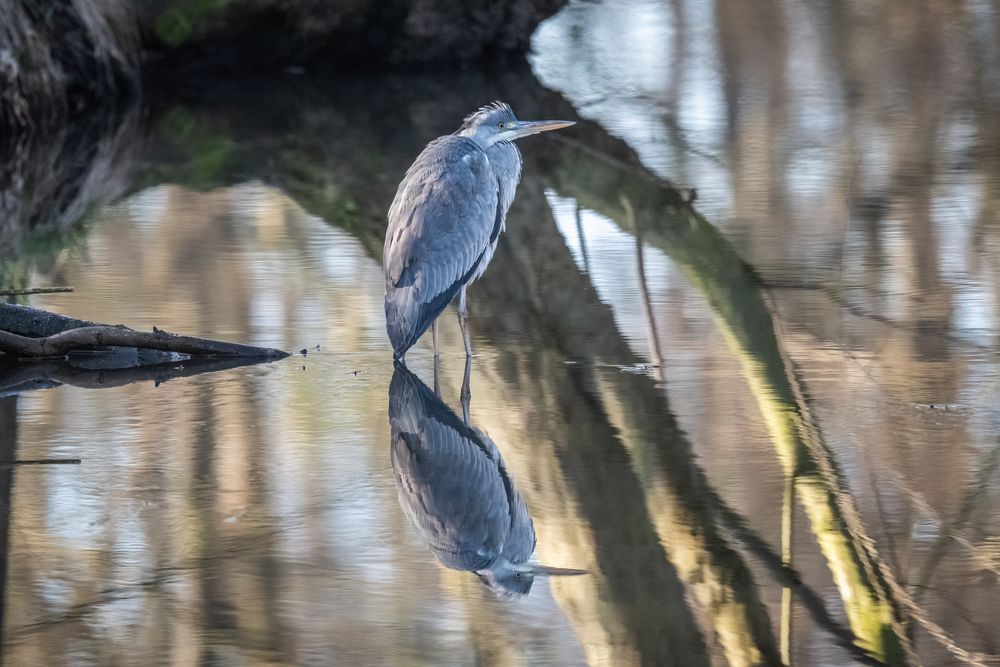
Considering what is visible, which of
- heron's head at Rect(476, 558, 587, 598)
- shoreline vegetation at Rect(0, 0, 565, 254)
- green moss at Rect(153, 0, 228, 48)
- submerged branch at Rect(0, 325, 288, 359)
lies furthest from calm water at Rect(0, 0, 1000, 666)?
green moss at Rect(153, 0, 228, 48)

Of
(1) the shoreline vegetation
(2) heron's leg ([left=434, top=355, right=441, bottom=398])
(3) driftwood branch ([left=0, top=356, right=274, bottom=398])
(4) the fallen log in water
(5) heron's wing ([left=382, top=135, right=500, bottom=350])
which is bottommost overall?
(1) the shoreline vegetation

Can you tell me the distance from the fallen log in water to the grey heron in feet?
2.17

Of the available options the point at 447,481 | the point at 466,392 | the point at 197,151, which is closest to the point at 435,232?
the point at 466,392

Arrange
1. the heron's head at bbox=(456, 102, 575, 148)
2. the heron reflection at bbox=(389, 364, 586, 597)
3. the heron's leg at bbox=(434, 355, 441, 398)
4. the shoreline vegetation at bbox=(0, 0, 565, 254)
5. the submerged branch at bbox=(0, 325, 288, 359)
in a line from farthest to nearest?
the shoreline vegetation at bbox=(0, 0, 565, 254)
the heron's head at bbox=(456, 102, 575, 148)
the submerged branch at bbox=(0, 325, 288, 359)
the heron's leg at bbox=(434, 355, 441, 398)
the heron reflection at bbox=(389, 364, 586, 597)

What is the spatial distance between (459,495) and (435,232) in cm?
196

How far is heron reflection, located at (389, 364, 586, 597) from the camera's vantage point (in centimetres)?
445

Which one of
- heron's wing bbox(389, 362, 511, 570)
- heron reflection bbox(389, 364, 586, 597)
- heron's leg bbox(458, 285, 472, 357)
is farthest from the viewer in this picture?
heron's leg bbox(458, 285, 472, 357)

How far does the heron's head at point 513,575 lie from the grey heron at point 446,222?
2.05 meters

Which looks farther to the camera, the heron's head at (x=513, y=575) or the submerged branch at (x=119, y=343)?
the submerged branch at (x=119, y=343)

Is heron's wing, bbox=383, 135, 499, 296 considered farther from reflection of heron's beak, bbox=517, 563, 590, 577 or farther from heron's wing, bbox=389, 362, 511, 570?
reflection of heron's beak, bbox=517, 563, 590, 577

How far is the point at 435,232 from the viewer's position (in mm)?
6691

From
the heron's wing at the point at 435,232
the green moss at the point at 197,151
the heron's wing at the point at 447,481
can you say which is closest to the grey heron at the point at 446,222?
the heron's wing at the point at 435,232

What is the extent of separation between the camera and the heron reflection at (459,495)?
175 inches

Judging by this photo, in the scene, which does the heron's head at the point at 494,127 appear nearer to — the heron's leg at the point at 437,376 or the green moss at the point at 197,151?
the heron's leg at the point at 437,376
